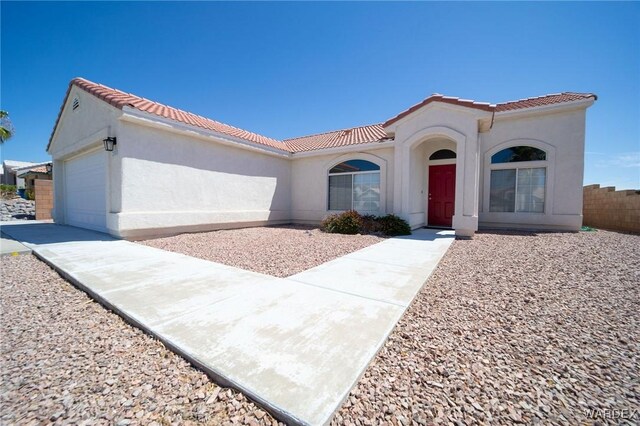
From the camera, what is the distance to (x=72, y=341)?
102 inches

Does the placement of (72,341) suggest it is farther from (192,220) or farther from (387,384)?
(192,220)

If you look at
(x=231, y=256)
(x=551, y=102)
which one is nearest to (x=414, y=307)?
(x=231, y=256)

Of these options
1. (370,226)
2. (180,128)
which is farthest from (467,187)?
(180,128)

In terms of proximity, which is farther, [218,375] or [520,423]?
[218,375]

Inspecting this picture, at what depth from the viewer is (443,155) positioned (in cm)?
1163

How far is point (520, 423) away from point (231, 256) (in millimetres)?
→ 5502

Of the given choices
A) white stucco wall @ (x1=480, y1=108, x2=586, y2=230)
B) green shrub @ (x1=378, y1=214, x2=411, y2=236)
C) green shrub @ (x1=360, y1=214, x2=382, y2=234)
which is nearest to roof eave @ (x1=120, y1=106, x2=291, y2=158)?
green shrub @ (x1=360, y1=214, x2=382, y2=234)

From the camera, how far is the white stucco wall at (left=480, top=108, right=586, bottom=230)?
31.9 feet

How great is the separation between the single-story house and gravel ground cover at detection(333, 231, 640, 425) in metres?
5.23

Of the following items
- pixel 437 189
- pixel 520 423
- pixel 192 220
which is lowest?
pixel 520 423

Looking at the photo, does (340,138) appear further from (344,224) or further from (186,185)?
(186,185)

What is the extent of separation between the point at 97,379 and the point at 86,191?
1127cm

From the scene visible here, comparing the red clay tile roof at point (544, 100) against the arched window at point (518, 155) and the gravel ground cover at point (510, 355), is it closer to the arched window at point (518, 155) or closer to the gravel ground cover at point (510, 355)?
the arched window at point (518, 155)

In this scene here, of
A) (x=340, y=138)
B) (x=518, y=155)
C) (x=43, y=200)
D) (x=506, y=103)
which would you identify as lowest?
(x=43, y=200)
